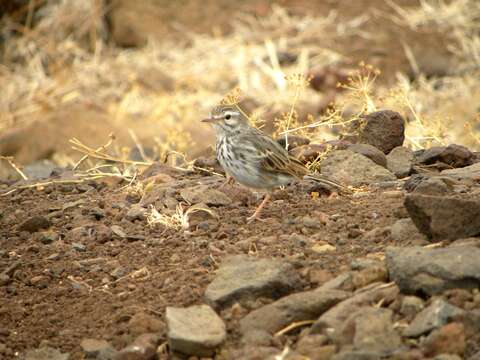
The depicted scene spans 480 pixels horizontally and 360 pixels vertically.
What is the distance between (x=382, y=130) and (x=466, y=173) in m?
1.14

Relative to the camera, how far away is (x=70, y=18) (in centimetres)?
1756

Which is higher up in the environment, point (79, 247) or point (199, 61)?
point (79, 247)

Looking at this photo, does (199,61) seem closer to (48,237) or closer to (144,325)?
(48,237)

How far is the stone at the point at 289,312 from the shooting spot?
5227 mm

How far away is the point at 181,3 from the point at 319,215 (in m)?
11.9

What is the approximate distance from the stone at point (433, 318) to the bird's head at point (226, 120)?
2.94 meters

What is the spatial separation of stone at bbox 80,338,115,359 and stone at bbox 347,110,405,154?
11.6 feet

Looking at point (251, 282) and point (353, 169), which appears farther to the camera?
point (353, 169)

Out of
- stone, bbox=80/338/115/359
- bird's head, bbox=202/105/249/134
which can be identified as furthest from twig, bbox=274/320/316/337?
bird's head, bbox=202/105/249/134

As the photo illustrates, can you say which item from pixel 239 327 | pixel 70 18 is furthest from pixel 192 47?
pixel 239 327

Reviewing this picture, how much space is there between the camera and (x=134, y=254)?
6598 mm

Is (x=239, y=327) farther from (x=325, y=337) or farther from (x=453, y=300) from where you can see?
(x=453, y=300)

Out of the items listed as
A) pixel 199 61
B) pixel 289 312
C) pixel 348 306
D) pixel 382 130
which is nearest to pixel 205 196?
pixel 382 130

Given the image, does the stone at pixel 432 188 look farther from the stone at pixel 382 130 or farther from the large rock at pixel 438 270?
the stone at pixel 382 130
